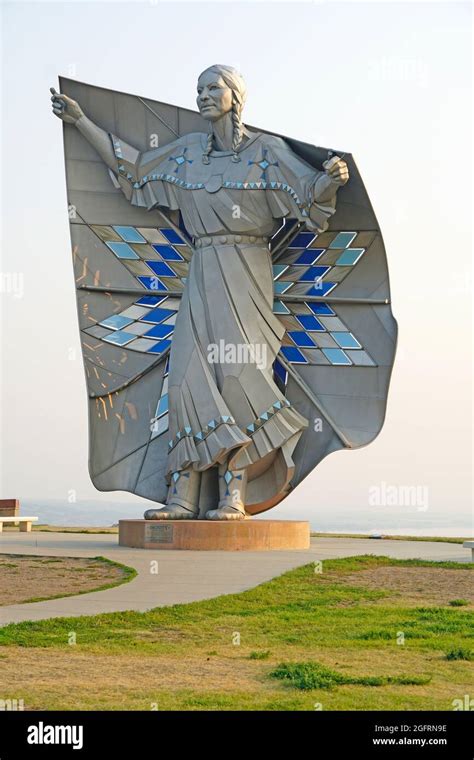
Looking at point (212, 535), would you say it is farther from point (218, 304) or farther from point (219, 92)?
point (219, 92)

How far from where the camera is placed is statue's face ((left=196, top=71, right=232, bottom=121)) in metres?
18.9

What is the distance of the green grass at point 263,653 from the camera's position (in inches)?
304

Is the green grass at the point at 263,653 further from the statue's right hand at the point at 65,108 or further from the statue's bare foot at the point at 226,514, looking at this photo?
the statue's right hand at the point at 65,108

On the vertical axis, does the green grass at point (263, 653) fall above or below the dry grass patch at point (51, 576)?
below

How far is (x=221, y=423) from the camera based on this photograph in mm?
18469

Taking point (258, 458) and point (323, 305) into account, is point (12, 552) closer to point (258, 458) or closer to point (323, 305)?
point (258, 458)

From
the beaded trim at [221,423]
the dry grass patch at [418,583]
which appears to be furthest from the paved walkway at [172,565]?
the beaded trim at [221,423]

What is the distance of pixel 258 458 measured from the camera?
1883 centimetres

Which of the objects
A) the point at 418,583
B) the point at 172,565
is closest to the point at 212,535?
Result: the point at 172,565

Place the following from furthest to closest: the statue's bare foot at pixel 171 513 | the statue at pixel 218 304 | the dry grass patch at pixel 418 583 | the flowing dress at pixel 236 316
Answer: the statue at pixel 218 304, the flowing dress at pixel 236 316, the statue's bare foot at pixel 171 513, the dry grass patch at pixel 418 583

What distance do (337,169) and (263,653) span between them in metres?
10.3

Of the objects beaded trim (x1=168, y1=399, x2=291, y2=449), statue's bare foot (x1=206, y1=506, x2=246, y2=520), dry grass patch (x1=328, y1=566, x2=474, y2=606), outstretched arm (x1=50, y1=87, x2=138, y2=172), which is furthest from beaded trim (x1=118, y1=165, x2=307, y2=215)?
dry grass patch (x1=328, y1=566, x2=474, y2=606)

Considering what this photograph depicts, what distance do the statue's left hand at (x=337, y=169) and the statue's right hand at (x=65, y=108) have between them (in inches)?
186

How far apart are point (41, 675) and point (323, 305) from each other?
1282 centimetres
